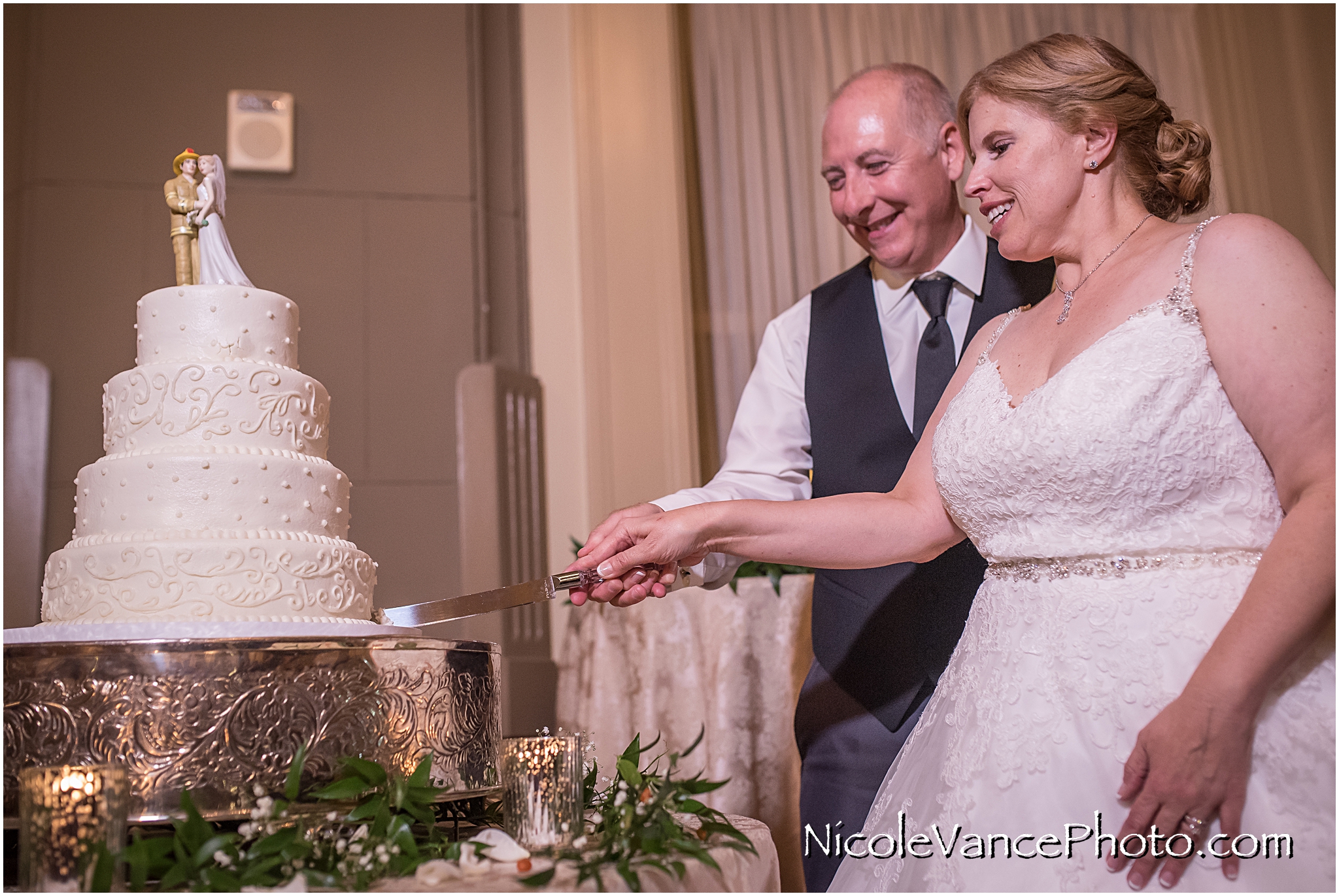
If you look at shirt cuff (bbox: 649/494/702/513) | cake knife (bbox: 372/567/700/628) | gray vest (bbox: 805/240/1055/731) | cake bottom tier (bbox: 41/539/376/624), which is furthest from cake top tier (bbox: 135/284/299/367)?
gray vest (bbox: 805/240/1055/731)

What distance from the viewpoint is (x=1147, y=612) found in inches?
56.5

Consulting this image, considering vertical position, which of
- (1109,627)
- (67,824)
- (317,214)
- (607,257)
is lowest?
(67,824)

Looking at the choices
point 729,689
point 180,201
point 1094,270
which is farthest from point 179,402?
point 729,689

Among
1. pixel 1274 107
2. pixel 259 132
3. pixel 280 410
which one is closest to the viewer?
pixel 280 410

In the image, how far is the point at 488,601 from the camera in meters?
1.87

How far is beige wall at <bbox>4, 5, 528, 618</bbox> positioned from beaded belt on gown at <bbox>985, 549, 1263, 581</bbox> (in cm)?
359

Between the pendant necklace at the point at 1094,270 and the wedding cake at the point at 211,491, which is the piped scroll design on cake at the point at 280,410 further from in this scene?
the pendant necklace at the point at 1094,270

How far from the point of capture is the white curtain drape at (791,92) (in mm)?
5496

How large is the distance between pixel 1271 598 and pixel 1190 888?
1.17 ft

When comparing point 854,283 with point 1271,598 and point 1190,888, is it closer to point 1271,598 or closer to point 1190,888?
point 1271,598

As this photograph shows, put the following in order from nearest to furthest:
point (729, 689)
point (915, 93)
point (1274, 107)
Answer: point (915, 93)
point (729, 689)
point (1274, 107)

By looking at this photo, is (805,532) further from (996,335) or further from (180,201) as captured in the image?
(180,201)

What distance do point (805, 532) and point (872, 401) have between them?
515 mm

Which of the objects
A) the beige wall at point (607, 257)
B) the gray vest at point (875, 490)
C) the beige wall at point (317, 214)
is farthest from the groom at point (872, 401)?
the beige wall at point (317, 214)
